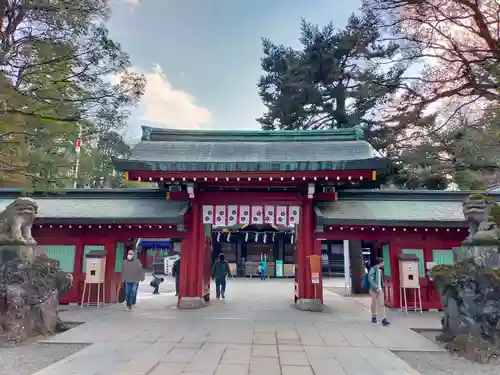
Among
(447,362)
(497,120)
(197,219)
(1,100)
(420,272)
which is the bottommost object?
(447,362)

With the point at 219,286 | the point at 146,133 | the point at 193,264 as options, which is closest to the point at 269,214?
the point at 193,264

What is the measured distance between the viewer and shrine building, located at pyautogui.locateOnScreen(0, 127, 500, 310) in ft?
36.0

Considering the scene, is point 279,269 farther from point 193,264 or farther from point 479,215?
point 479,215

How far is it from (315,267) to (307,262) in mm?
329

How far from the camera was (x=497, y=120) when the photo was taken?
25.3 feet

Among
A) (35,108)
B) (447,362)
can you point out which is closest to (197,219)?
(35,108)

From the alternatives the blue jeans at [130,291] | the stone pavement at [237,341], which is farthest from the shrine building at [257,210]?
the stone pavement at [237,341]

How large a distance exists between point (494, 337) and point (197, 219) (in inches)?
335

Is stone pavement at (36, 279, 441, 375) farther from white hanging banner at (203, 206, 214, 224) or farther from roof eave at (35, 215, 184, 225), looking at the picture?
white hanging banner at (203, 206, 214, 224)

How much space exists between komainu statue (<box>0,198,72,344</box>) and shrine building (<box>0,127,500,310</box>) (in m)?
3.16

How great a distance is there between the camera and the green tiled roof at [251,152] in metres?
10.7

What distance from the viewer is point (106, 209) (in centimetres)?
1278

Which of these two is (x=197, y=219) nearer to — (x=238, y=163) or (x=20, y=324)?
(x=238, y=163)

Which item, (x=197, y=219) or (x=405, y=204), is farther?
(x=405, y=204)
